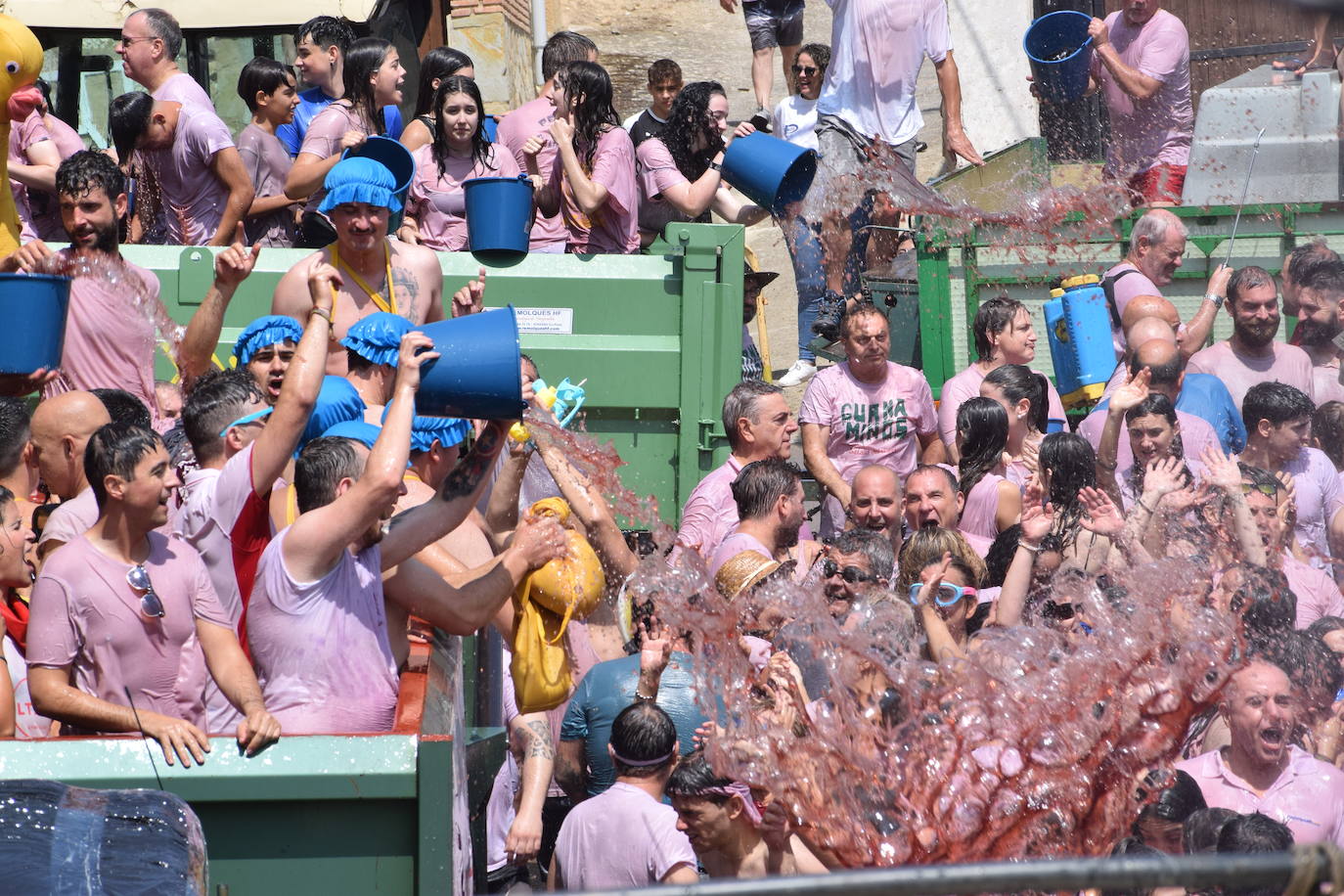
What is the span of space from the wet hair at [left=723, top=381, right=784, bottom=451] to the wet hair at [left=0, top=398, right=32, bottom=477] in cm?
256

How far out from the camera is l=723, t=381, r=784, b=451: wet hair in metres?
6.16

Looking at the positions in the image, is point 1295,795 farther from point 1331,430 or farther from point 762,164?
point 762,164

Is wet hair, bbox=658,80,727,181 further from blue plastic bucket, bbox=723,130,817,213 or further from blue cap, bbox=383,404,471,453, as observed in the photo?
blue cap, bbox=383,404,471,453

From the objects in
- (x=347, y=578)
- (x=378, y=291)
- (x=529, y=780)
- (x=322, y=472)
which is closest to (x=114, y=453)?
(x=322, y=472)

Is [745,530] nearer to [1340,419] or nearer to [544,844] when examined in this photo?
[544,844]

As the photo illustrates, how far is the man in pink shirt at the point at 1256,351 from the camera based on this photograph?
260 inches

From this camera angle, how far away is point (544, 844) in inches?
210

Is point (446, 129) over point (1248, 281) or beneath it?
over

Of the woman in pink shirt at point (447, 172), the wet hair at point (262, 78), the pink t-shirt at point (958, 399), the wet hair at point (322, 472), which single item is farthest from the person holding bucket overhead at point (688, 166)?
the wet hair at point (322, 472)

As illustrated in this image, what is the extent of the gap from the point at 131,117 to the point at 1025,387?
4.01 meters

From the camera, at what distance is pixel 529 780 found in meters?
4.96

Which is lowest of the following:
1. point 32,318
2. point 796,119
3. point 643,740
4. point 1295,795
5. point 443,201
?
point 1295,795

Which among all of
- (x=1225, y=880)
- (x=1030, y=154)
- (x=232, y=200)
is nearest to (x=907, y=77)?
(x=1030, y=154)

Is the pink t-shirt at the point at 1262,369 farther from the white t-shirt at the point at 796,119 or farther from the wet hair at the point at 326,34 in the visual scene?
the wet hair at the point at 326,34
